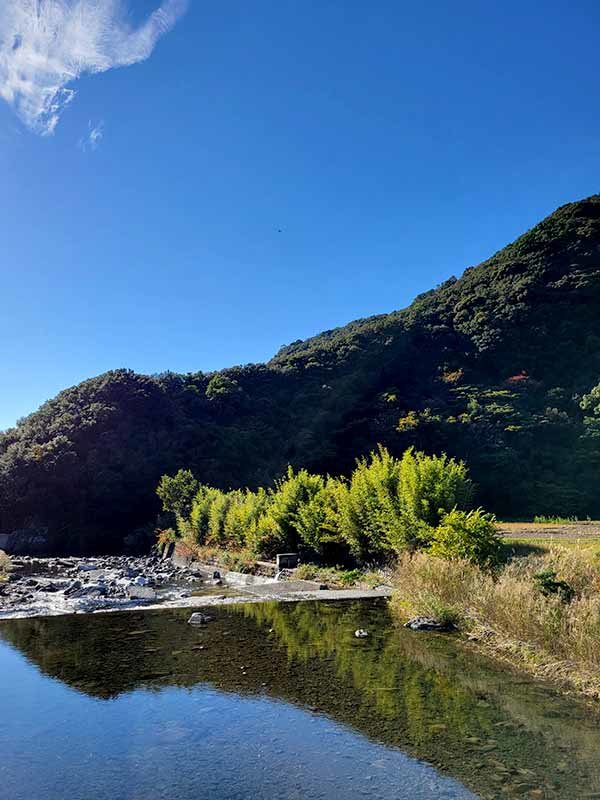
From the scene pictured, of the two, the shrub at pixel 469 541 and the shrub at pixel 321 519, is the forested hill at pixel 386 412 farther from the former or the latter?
the shrub at pixel 469 541

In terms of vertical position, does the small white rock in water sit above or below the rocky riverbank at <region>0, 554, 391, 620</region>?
above

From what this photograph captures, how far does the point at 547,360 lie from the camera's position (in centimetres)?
5084

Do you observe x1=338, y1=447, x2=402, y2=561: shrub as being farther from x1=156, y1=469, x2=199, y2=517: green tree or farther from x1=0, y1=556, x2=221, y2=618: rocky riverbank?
x1=156, y1=469, x2=199, y2=517: green tree

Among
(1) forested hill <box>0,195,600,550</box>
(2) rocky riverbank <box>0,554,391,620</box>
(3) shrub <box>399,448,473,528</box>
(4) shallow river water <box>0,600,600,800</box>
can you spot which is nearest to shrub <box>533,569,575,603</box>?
(4) shallow river water <box>0,600,600,800</box>

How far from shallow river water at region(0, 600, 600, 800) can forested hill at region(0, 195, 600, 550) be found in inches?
1297

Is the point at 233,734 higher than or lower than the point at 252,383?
lower

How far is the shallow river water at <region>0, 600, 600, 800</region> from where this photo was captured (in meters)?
4.57

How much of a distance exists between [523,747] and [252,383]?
57.8 m

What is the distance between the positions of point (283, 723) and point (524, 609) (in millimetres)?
4090

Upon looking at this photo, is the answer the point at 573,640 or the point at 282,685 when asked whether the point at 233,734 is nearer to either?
the point at 282,685

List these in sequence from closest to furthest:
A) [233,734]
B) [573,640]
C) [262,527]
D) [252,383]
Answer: [233,734] < [573,640] < [262,527] < [252,383]

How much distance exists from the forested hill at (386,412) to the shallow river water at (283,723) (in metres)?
32.9

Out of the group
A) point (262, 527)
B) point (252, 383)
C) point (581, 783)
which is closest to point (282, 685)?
point (581, 783)

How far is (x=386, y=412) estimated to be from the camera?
167ft
